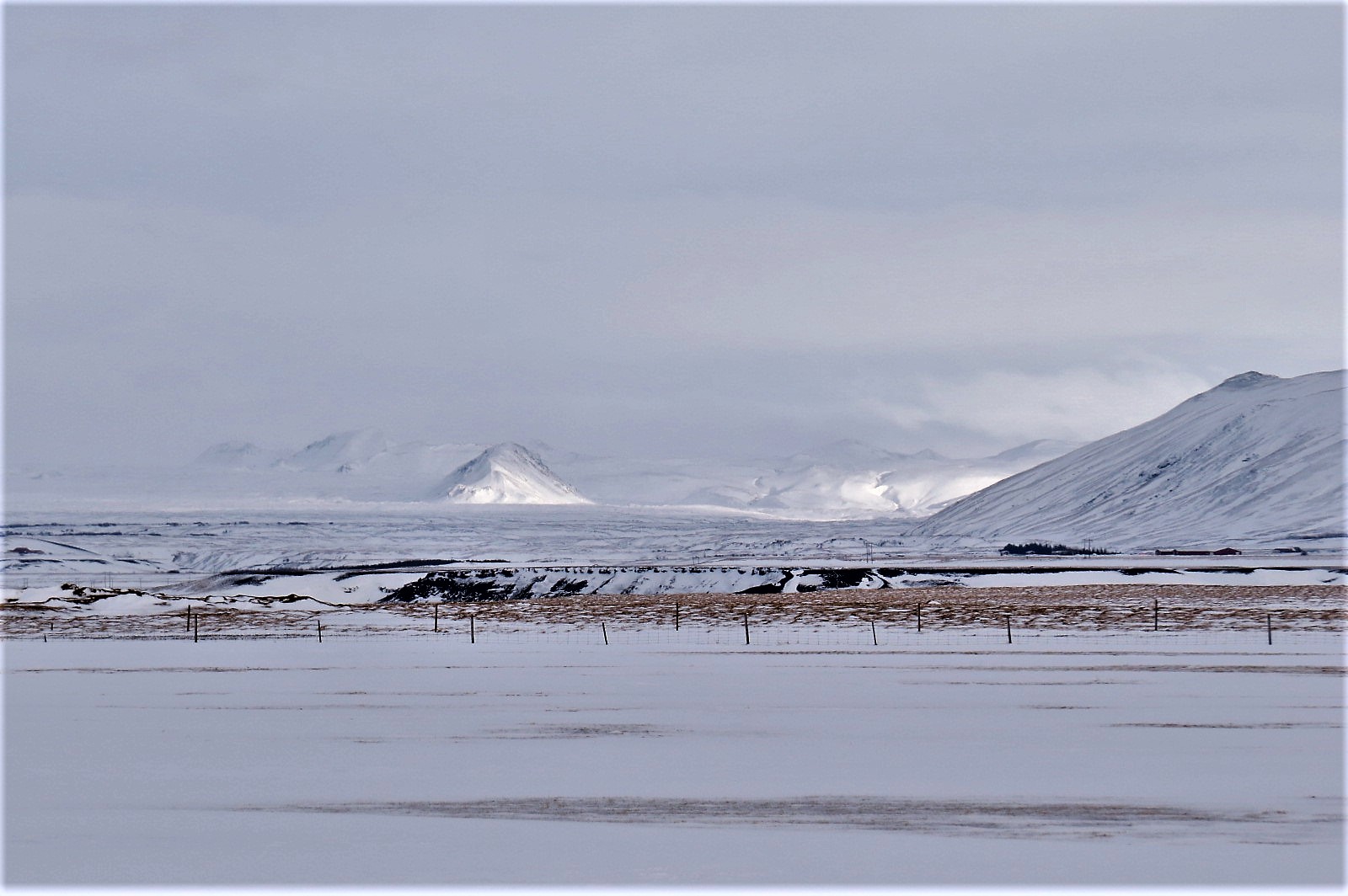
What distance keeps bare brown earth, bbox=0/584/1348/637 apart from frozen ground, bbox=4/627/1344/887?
11.1m

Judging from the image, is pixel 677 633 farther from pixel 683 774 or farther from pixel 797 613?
pixel 683 774

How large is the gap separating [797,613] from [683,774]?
32.0m

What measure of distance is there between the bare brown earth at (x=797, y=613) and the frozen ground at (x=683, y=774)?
436 inches

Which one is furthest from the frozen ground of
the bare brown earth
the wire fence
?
the bare brown earth

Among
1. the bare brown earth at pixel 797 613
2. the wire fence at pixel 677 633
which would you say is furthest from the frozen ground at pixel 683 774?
the bare brown earth at pixel 797 613

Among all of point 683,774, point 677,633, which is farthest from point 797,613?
point 683,774

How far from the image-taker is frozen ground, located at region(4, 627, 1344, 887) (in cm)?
1383

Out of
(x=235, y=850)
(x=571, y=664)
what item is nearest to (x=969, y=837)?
(x=235, y=850)

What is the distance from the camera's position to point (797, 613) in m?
49.9

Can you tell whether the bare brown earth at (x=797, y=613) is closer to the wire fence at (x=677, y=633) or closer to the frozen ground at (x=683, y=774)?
the wire fence at (x=677, y=633)

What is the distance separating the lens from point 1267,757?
1886 cm

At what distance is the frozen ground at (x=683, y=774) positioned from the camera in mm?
13828

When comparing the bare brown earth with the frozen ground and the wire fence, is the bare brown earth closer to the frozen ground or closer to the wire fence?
the wire fence

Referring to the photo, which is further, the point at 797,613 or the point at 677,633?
the point at 797,613
